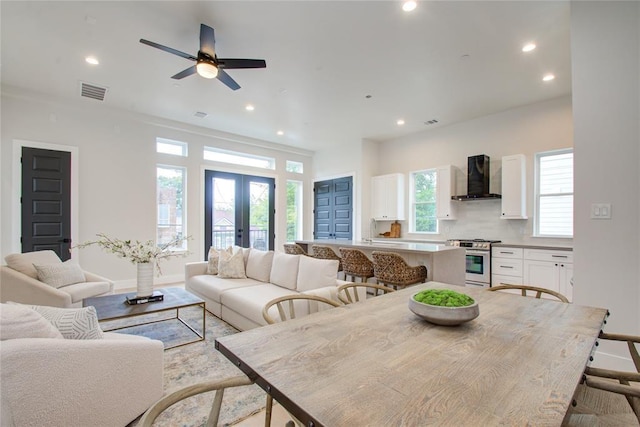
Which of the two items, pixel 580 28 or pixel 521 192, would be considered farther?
pixel 521 192

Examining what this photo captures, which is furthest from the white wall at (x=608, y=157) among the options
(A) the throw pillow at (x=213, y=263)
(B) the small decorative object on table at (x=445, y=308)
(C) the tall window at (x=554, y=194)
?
(A) the throw pillow at (x=213, y=263)

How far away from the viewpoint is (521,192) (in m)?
4.89

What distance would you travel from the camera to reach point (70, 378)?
1470 millimetres

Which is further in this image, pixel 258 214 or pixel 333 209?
pixel 333 209

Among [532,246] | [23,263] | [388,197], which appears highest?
[388,197]

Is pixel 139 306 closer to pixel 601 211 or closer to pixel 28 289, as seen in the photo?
pixel 28 289

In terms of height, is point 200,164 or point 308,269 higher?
point 200,164

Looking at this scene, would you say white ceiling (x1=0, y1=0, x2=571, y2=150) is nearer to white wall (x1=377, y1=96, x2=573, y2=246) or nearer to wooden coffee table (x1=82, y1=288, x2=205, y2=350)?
white wall (x1=377, y1=96, x2=573, y2=246)

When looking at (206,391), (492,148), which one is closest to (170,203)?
(206,391)

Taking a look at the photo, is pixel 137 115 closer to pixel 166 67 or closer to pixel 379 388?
pixel 166 67

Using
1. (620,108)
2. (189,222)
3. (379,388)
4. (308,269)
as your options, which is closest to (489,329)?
(379,388)

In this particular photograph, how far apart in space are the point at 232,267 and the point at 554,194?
200 inches

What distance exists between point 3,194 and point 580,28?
23.3 feet

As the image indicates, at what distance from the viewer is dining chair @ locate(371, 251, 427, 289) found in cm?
332
